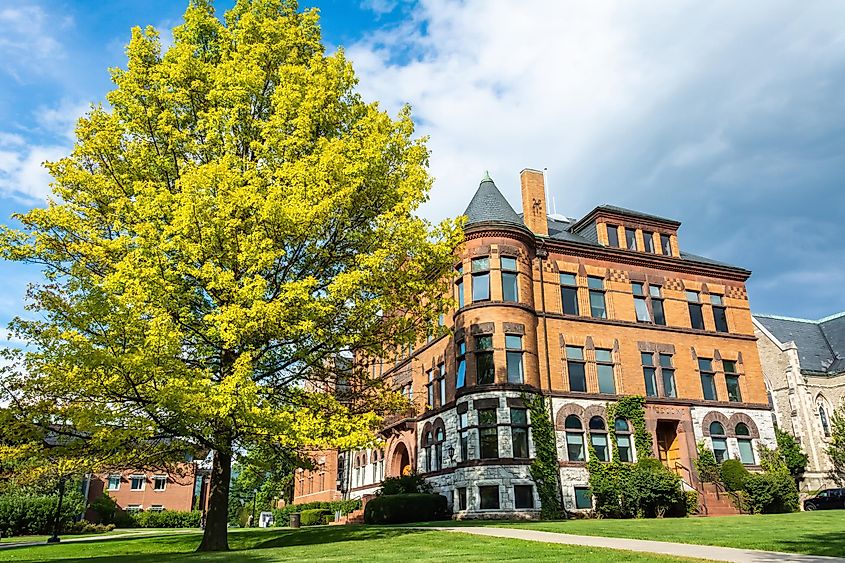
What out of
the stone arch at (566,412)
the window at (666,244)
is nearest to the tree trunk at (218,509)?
the stone arch at (566,412)

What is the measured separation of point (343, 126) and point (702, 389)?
24.8 meters

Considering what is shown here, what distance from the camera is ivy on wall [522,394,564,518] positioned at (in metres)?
24.4

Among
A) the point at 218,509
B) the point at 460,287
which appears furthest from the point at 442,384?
the point at 218,509

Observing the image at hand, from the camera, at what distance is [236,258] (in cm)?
1209

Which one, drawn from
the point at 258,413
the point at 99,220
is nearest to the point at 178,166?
the point at 99,220

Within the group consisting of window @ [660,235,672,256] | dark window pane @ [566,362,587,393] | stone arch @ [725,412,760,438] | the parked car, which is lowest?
the parked car

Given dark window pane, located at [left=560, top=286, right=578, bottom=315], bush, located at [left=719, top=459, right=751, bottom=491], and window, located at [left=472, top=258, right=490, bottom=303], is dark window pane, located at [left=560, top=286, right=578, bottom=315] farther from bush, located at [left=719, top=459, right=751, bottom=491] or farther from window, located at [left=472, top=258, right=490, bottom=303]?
bush, located at [left=719, top=459, right=751, bottom=491]

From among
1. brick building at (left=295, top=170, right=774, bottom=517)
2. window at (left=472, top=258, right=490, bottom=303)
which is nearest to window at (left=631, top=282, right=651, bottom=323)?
brick building at (left=295, top=170, right=774, bottom=517)

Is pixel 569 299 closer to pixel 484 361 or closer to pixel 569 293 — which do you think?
pixel 569 293

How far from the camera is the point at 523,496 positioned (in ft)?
80.1

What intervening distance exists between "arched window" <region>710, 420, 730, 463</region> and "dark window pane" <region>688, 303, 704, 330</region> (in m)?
5.21

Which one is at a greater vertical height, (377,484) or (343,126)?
(343,126)

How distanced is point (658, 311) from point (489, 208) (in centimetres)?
1098

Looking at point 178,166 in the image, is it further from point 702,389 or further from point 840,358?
point 840,358
